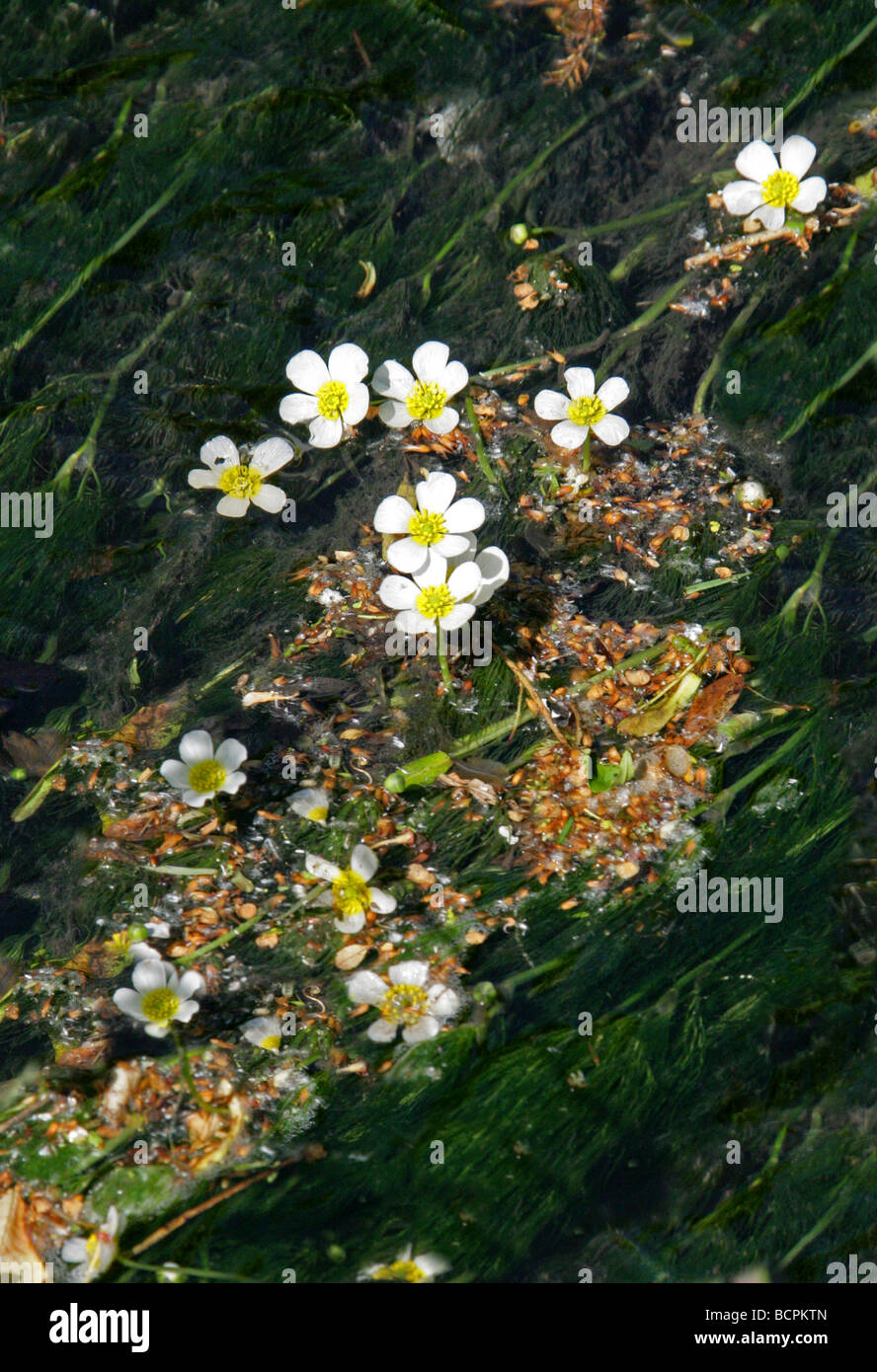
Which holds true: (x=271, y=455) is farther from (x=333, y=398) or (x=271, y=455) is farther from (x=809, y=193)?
(x=809, y=193)

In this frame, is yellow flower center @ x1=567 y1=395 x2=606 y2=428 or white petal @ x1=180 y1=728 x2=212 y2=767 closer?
white petal @ x1=180 y1=728 x2=212 y2=767

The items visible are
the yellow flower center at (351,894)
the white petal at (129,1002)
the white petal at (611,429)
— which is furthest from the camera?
the white petal at (611,429)

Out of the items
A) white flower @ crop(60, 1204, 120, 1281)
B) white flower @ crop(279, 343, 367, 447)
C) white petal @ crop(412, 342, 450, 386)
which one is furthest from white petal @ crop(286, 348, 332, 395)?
white flower @ crop(60, 1204, 120, 1281)

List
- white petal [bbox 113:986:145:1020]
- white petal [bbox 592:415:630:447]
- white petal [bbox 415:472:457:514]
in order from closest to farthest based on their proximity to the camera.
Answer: white petal [bbox 113:986:145:1020] < white petal [bbox 415:472:457:514] < white petal [bbox 592:415:630:447]

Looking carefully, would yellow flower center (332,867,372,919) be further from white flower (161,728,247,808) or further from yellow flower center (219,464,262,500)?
yellow flower center (219,464,262,500)

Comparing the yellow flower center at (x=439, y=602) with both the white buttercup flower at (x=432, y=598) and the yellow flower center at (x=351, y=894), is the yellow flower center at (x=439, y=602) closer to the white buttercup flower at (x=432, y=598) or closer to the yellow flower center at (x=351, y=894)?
the white buttercup flower at (x=432, y=598)

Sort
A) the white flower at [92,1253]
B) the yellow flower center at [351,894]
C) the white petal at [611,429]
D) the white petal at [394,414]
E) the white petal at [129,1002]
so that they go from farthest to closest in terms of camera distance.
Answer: the white petal at [394,414] < the white petal at [611,429] < the yellow flower center at [351,894] < the white petal at [129,1002] < the white flower at [92,1253]

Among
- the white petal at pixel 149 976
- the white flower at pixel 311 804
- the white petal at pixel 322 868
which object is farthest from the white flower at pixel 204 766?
the white petal at pixel 149 976
